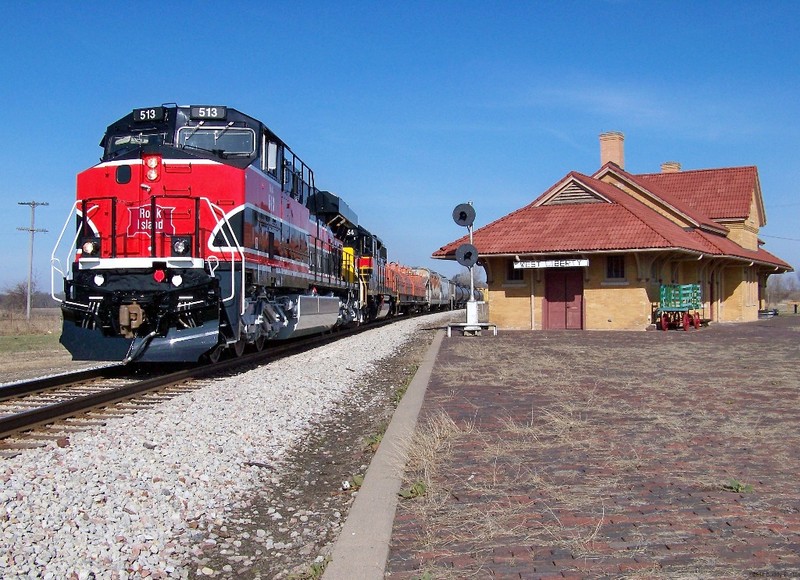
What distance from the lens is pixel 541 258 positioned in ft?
75.5

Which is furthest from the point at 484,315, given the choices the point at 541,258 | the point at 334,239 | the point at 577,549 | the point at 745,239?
the point at 577,549

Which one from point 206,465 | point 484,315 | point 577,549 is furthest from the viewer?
point 484,315

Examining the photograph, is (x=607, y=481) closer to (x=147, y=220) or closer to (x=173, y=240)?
(x=173, y=240)

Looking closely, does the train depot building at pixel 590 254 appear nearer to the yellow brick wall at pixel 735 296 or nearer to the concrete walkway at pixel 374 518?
the yellow brick wall at pixel 735 296

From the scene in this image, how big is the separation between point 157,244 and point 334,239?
934 cm

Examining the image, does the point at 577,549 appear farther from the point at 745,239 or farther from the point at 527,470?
the point at 745,239

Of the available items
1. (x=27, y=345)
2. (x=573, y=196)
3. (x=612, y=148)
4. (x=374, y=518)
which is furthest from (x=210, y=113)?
(x=612, y=148)

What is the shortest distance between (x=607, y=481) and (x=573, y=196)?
21.9 metres

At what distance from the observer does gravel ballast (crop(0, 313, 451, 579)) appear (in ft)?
12.8

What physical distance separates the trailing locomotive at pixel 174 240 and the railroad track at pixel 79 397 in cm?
41

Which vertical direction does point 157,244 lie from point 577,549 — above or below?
above

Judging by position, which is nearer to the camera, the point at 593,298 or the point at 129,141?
the point at 129,141

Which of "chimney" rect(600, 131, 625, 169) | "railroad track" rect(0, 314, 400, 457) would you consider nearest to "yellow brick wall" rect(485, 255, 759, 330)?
"chimney" rect(600, 131, 625, 169)

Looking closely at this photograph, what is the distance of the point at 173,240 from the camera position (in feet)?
35.5
